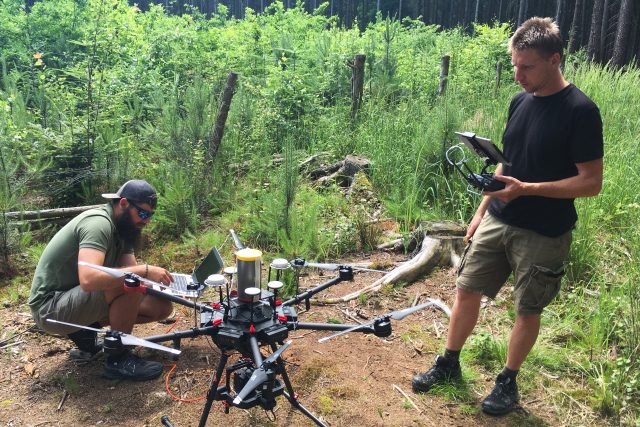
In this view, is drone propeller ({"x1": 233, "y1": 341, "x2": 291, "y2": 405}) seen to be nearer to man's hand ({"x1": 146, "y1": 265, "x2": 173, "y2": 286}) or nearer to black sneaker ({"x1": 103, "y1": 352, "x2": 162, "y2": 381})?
man's hand ({"x1": 146, "y1": 265, "x2": 173, "y2": 286})

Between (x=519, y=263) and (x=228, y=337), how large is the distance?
1488 mm

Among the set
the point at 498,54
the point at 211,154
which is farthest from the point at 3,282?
the point at 498,54

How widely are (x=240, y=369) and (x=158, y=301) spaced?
1177mm

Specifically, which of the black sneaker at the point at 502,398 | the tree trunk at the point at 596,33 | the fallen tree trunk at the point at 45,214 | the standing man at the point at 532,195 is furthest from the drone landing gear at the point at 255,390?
the tree trunk at the point at 596,33

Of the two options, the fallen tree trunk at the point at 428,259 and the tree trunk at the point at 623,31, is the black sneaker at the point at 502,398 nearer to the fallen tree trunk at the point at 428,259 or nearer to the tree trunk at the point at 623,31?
the fallen tree trunk at the point at 428,259

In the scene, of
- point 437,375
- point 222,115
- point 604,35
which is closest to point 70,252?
point 437,375

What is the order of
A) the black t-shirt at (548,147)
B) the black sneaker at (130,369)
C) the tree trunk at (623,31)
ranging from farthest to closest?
the tree trunk at (623,31) → the black sneaker at (130,369) → the black t-shirt at (548,147)

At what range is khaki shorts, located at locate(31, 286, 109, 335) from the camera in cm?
312

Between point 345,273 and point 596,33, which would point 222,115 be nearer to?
point 345,273

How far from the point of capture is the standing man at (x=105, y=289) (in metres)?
3.12

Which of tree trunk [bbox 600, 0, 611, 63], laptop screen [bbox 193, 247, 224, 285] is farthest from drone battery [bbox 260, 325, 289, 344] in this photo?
tree trunk [bbox 600, 0, 611, 63]

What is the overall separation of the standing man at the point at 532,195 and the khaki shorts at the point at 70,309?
6.81 feet

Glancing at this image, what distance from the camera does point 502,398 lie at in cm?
286

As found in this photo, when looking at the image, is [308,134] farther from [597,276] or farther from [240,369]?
[240,369]
